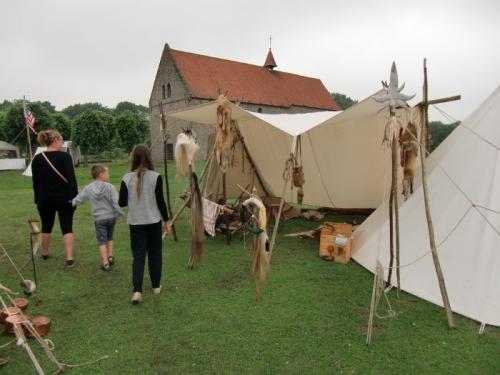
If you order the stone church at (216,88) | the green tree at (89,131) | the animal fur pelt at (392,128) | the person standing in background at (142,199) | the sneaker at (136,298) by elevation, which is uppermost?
the stone church at (216,88)

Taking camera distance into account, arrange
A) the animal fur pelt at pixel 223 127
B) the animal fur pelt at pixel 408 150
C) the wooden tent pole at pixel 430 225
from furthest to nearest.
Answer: the animal fur pelt at pixel 223 127
the animal fur pelt at pixel 408 150
the wooden tent pole at pixel 430 225

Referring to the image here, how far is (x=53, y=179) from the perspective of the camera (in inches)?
141

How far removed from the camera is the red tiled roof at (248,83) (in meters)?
24.5

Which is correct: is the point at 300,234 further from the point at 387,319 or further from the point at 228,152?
the point at 387,319

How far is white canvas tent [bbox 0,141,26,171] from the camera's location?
2153cm

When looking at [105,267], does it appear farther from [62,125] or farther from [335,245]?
[62,125]

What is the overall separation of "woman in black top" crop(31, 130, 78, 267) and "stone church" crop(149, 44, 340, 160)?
18.1 meters

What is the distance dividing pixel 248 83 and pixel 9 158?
1850cm

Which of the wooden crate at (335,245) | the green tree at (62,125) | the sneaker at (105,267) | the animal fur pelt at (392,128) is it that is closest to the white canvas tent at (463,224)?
the wooden crate at (335,245)

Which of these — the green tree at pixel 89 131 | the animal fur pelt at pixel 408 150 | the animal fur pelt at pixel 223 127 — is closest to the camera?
the animal fur pelt at pixel 408 150

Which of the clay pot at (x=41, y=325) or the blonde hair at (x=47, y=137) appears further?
the blonde hair at (x=47, y=137)

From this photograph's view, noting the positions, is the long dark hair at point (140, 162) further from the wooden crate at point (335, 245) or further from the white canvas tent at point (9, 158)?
the white canvas tent at point (9, 158)

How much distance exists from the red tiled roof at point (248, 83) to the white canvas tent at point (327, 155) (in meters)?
17.0

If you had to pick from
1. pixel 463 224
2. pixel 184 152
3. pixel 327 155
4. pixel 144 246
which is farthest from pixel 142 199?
pixel 327 155
